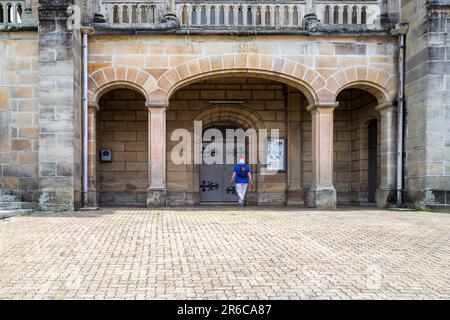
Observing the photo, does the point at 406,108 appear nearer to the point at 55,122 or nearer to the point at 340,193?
the point at 340,193

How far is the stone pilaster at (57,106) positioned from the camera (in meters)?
11.2

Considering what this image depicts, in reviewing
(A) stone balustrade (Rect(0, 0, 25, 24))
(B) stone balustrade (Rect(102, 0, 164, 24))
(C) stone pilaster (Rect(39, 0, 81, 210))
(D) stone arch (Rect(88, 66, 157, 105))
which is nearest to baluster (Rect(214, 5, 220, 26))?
(B) stone balustrade (Rect(102, 0, 164, 24))

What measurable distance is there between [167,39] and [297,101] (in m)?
4.83

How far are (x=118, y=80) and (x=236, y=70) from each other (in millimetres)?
3125

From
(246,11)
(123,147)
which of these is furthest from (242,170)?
(246,11)

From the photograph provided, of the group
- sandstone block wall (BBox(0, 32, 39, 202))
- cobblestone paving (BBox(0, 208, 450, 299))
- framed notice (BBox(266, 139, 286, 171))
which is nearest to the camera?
cobblestone paving (BBox(0, 208, 450, 299))

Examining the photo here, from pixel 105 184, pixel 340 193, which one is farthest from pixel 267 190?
pixel 105 184

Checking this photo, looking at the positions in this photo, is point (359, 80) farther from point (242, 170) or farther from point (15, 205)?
point (15, 205)

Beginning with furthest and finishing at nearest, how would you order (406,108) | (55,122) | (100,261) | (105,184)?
(105,184)
(406,108)
(55,122)
(100,261)

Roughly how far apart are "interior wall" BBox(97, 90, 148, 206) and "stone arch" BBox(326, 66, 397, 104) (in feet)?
19.1

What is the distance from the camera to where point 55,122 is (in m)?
11.4

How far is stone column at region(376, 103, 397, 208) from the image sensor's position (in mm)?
12742

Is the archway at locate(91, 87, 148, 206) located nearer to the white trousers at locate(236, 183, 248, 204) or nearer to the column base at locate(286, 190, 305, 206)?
the white trousers at locate(236, 183, 248, 204)

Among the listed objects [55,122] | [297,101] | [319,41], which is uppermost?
[319,41]
